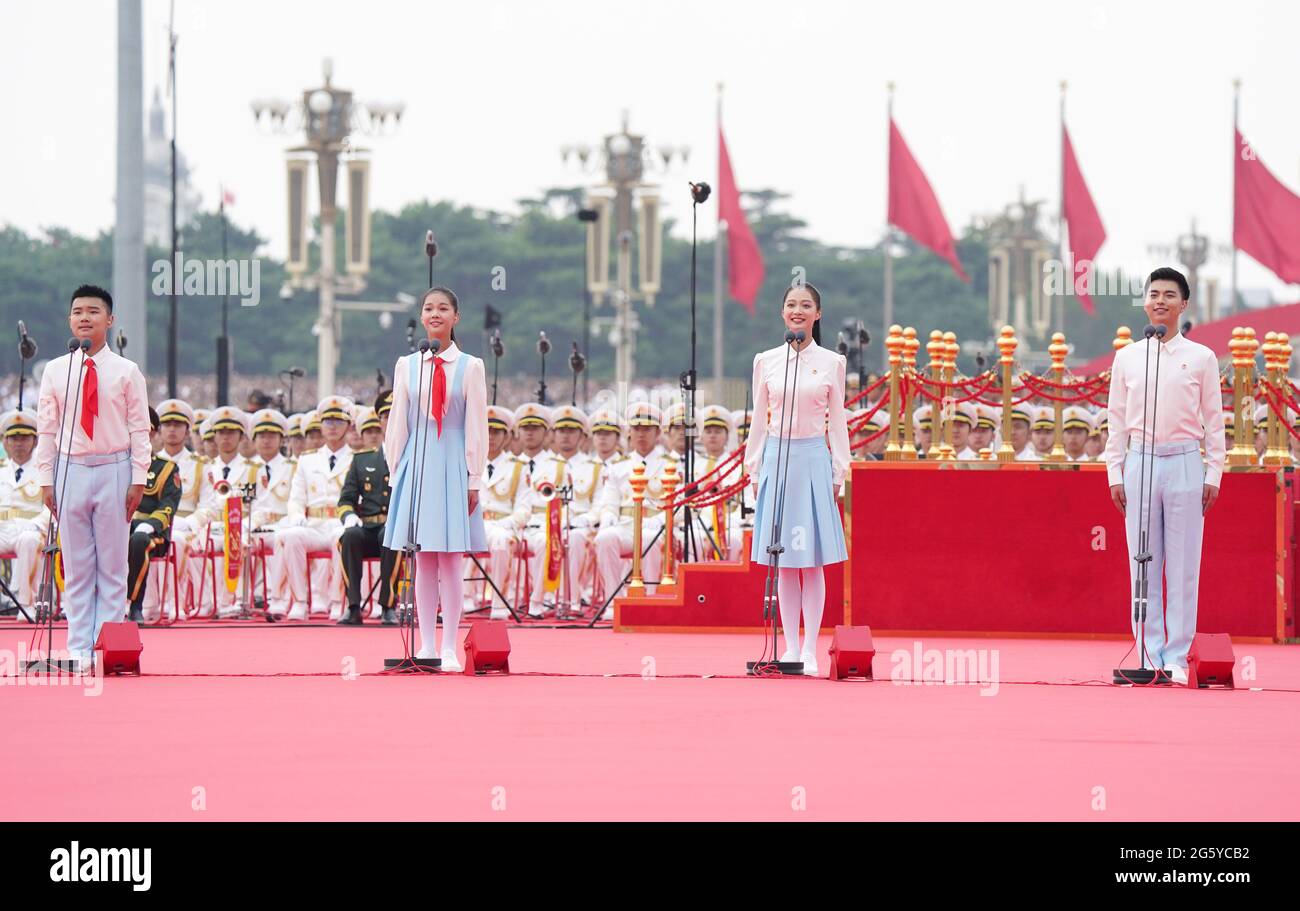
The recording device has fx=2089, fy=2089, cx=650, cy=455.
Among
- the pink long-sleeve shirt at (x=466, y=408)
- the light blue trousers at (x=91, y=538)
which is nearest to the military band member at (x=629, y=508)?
the pink long-sleeve shirt at (x=466, y=408)

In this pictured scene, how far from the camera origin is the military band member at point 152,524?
43.1 ft

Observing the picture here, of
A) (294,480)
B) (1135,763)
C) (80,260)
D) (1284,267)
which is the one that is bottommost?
(1135,763)

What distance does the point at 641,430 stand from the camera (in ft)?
48.1

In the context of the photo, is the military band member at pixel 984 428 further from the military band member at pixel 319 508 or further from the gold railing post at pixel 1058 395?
the military band member at pixel 319 508

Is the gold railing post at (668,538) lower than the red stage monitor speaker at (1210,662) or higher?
higher

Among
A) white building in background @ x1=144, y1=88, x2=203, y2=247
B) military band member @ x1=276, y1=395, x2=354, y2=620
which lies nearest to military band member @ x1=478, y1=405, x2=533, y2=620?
military band member @ x1=276, y1=395, x2=354, y2=620

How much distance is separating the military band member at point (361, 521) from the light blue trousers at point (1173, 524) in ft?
18.6

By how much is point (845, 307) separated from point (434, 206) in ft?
40.0

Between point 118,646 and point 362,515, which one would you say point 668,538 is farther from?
point 118,646

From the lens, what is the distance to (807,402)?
30.3 feet

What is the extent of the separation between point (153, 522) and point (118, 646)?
443cm

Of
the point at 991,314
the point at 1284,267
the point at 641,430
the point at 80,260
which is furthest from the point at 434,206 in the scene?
the point at 641,430

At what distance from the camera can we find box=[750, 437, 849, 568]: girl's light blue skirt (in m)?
9.23

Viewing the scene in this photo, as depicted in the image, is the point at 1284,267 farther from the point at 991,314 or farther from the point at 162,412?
the point at 991,314
